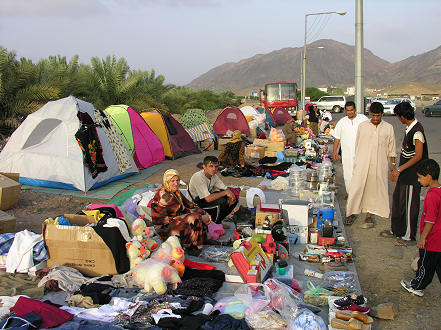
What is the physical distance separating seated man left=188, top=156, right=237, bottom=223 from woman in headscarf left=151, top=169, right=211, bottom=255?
0.71 metres

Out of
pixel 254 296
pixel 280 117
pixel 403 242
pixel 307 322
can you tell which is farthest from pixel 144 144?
pixel 280 117

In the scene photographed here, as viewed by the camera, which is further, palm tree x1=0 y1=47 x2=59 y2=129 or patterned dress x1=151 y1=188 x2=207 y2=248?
palm tree x1=0 y1=47 x2=59 y2=129

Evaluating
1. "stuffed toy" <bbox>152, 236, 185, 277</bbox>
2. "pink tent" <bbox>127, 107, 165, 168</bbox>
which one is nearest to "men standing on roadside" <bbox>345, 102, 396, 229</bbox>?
"stuffed toy" <bbox>152, 236, 185, 277</bbox>

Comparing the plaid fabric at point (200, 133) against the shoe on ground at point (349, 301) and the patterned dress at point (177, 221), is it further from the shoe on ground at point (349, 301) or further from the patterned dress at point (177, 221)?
the shoe on ground at point (349, 301)

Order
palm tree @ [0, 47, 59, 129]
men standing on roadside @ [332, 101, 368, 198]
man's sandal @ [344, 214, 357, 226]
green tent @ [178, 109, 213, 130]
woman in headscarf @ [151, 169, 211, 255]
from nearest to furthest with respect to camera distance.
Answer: woman in headscarf @ [151, 169, 211, 255] < man's sandal @ [344, 214, 357, 226] < men standing on roadside @ [332, 101, 368, 198] < palm tree @ [0, 47, 59, 129] < green tent @ [178, 109, 213, 130]

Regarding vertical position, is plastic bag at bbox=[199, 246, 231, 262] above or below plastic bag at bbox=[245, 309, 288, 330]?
above

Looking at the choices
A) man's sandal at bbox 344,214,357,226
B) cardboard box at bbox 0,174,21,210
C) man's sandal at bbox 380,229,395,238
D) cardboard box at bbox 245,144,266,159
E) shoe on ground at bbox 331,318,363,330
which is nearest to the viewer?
shoe on ground at bbox 331,318,363,330

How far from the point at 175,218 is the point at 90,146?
13.6ft

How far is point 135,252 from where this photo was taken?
5.15 meters

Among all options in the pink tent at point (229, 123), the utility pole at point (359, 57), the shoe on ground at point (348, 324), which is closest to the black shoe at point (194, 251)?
the shoe on ground at point (348, 324)

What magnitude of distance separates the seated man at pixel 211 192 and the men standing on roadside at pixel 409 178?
93.3 inches

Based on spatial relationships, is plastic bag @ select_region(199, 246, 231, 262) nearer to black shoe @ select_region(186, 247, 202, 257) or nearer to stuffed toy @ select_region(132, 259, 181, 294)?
black shoe @ select_region(186, 247, 202, 257)

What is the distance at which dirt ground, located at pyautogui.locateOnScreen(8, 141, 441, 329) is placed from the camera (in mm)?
4422

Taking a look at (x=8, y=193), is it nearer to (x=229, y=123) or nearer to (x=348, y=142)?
(x=348, y=142)
